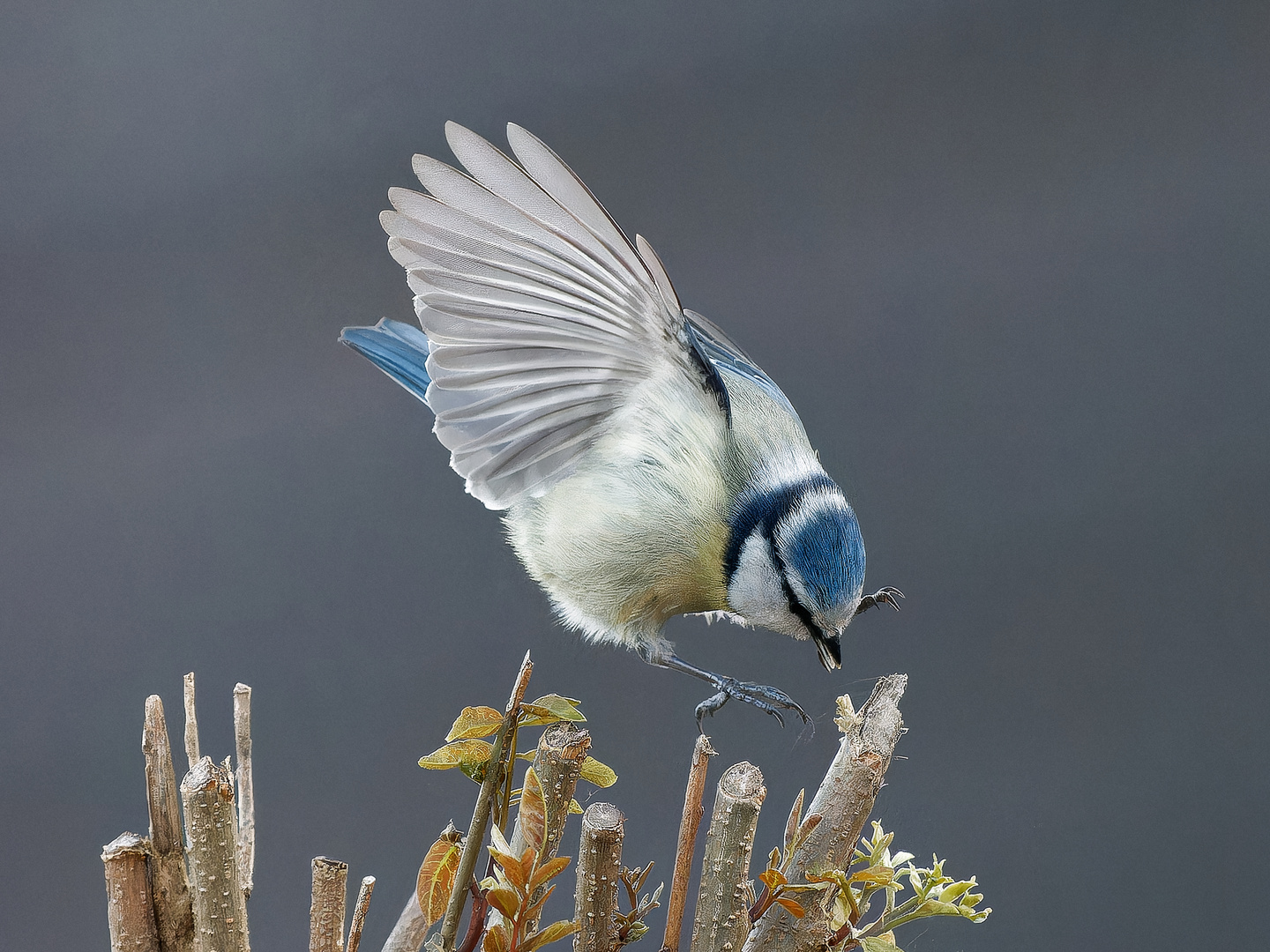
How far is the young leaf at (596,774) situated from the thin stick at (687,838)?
0.19ft

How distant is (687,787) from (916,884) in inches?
6.1

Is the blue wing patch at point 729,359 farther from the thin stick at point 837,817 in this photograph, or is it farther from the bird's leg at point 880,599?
the thin stick at point 837,817

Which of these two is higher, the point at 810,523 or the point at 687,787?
the point at 810,523

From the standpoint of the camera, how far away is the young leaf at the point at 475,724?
1.93 ft

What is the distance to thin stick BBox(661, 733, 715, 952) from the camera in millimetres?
689

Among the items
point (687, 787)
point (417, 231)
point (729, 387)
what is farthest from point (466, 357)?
point (687, 787)

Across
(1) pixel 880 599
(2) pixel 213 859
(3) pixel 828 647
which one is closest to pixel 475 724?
(2) pixel 213 859

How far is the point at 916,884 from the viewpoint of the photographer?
0.61 meters

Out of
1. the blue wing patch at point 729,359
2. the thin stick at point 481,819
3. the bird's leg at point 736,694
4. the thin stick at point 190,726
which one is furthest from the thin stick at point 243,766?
the blue wing patch at point 729,359

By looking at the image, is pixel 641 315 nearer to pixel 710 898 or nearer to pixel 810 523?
pixel 810 523

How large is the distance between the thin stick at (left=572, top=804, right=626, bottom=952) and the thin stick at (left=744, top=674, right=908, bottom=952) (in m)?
0.09

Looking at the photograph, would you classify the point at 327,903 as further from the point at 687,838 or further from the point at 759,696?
the point at 759,696

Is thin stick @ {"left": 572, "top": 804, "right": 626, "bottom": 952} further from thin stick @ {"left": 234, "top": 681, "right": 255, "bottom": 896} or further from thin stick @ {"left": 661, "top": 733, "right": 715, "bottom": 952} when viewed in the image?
thin stick @ {"left": 234, "top": 681, "right": 255, "bottom": 896}

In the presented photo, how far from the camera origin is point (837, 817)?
2.06 ft
